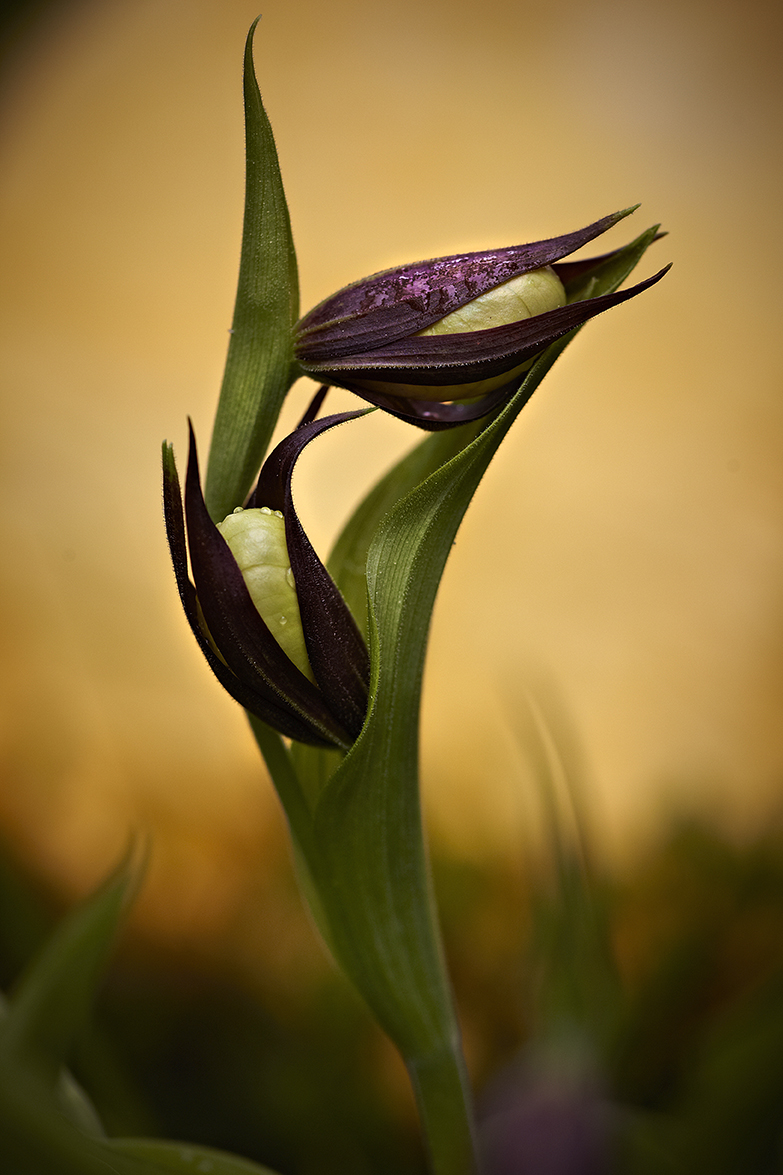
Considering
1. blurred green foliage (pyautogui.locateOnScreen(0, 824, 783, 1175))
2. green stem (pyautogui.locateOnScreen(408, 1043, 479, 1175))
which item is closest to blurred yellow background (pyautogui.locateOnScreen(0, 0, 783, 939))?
blurred green foliage (pyautogui.locateOnScreen(0, 824, 783, 1175))

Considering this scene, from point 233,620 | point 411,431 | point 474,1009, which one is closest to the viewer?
point 233,620

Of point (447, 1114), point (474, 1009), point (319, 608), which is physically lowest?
point (474, 1009)

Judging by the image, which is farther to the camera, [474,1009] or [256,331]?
[474,1009]

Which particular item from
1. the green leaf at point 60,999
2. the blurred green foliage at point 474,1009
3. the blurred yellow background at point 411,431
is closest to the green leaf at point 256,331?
the green leaf at point 60,999

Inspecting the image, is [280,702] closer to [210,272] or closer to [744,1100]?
[744,1100]

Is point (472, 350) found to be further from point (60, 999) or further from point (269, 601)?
point (60, 999)

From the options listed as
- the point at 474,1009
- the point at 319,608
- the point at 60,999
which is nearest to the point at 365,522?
the point at 319,608
